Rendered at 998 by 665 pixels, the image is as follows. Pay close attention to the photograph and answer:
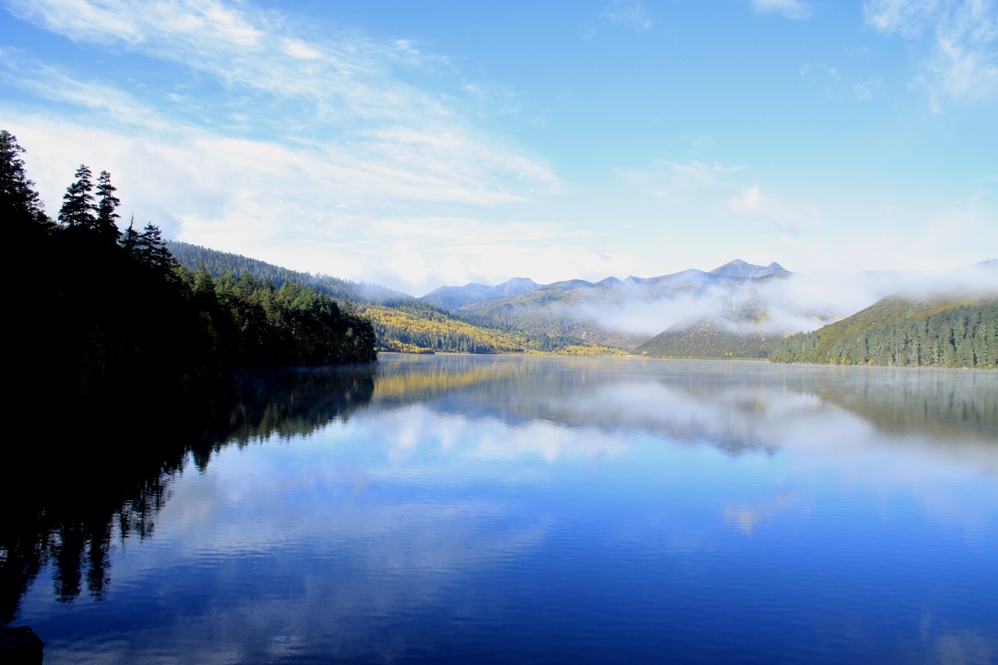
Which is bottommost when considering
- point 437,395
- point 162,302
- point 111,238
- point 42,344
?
point 437,395

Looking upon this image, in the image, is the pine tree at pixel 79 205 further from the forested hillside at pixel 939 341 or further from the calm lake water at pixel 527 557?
the forested hillside at pixel 939 341

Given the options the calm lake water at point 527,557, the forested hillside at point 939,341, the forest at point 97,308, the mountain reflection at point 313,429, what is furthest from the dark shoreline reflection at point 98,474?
the forested hillside at point 939,341

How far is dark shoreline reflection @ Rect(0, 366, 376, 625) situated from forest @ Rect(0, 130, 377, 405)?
3945 millimetres

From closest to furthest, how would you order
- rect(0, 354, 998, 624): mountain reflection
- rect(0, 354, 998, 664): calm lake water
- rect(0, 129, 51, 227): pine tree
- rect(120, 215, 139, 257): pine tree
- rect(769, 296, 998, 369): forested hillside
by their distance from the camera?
1. rect(0, 354, 998, 664): calm lake water
2. rect(0, 354, 998, 624): mountain reflection
3. rect(0, 129, 51, 227): pine tree
4. rect(120, 215, 139, 257): pine tree
5. rect(769, 296, 998, 369): forested hillside

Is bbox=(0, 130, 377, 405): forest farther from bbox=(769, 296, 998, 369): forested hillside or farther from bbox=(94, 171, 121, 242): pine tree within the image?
bbox=(769, 296, 998, 369): forested hillside

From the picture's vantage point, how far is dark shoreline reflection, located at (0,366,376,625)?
13617 millimetres

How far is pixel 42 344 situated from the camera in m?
36.1

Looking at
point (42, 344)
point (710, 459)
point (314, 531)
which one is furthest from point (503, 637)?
point (42, 344)

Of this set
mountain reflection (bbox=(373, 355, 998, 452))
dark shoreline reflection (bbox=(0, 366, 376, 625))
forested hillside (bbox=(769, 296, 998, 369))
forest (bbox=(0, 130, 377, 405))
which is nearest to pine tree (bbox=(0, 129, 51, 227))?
forest (bbox=(0, 130, 377, 405))

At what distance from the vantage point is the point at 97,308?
42.3 meters

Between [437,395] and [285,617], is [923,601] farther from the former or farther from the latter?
[437,395]

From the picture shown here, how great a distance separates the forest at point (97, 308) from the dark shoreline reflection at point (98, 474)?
395cm

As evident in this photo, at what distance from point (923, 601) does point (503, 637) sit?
8937 mm

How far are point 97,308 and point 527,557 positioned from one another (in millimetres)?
39351
